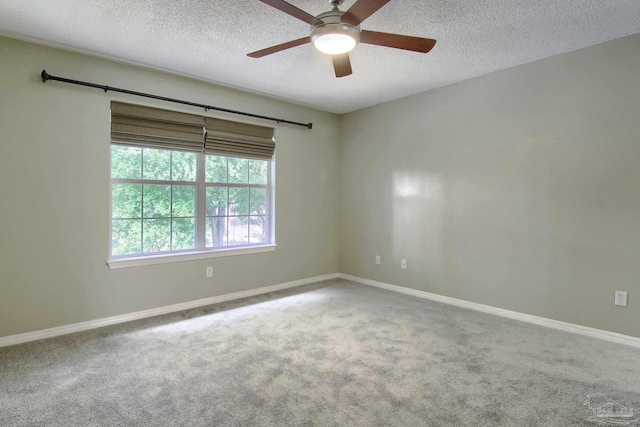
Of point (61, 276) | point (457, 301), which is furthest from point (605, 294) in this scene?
point (61, 276)

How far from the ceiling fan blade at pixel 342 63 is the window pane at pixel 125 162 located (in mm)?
2187

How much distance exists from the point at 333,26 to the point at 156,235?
2727 mm

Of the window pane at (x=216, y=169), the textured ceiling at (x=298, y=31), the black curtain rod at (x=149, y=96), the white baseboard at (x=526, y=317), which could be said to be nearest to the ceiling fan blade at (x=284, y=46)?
the textured ceiling at (x=298, y=31)

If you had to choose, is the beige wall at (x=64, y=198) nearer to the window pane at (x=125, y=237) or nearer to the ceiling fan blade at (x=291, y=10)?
the window pane at (x=125, y=237)

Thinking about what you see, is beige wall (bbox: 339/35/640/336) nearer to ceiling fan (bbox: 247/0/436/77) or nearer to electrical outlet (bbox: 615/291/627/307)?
electrical outlet (bbox: 615/291/627/307)

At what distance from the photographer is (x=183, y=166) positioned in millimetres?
3711

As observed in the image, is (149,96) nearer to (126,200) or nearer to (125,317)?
(126,200)

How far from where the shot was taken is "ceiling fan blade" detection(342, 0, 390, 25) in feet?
5.83

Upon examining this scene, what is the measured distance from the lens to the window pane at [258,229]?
4.34 metres

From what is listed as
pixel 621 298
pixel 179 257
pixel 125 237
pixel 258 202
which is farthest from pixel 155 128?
pixel 621 298

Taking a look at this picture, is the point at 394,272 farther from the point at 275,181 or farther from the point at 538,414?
the point at 538,414

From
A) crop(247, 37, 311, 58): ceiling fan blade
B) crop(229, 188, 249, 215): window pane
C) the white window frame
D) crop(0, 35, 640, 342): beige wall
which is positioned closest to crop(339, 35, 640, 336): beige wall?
crop(0, 35, 640, 342): beige wall

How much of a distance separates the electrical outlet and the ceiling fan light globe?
2916 millimetres

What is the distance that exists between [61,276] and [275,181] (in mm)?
2428
